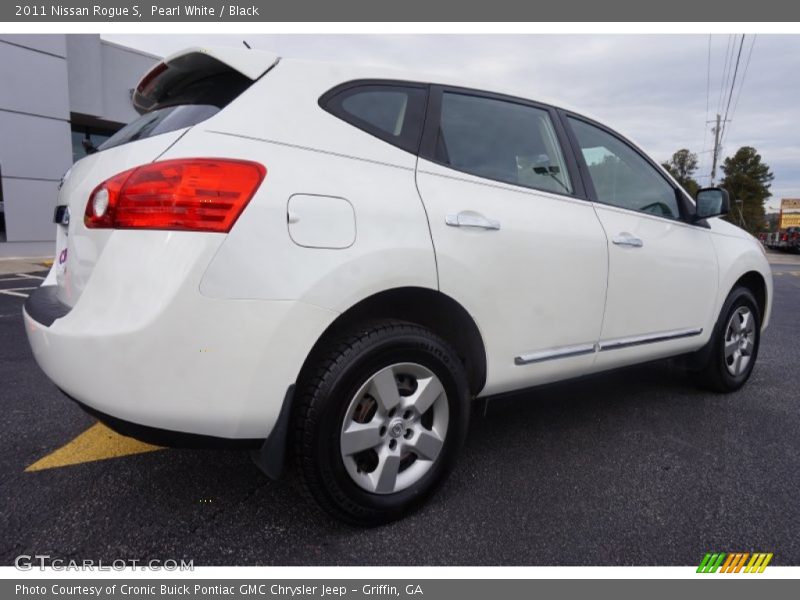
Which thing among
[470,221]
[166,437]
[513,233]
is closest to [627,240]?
[513,233]

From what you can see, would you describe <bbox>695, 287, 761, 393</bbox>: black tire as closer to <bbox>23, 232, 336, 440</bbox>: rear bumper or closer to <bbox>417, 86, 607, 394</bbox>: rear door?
<bbox>417, 86, 607, 394</bbox>: rear door

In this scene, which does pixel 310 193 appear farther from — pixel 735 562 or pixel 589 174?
pixel 735 562

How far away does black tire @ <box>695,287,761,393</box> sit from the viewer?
3.47m

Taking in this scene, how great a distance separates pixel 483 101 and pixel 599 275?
3.14 ft

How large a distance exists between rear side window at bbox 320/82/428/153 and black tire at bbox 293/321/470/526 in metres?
0.70

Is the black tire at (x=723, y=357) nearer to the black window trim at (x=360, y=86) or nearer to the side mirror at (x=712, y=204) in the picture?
the side mirror at (x=712, y=204)

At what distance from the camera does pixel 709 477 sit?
2.43 m

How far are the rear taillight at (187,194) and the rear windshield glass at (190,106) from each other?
23cm

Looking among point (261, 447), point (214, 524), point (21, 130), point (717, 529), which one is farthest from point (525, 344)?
point (21, 130)

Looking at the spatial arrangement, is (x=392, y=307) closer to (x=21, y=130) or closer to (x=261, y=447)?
(x=261, y=447)

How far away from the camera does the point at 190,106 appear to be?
1876 millimetres

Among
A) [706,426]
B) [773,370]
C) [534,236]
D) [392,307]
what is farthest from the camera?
[773,370]

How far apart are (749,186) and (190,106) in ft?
220

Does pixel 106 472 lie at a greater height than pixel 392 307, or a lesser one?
lesser
